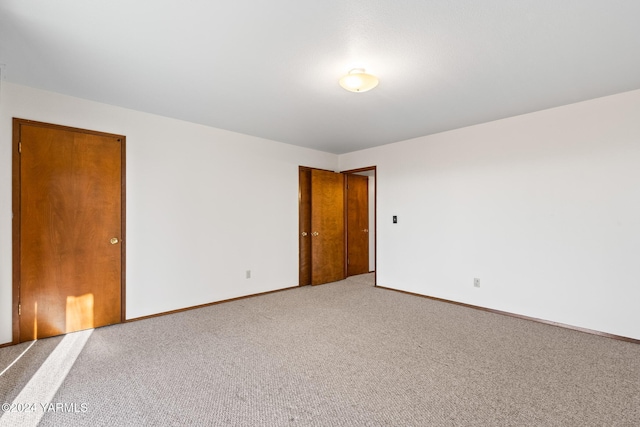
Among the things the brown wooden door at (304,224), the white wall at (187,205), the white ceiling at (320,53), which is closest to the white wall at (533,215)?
the white ceiling at (320,53)

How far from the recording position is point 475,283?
391 cm

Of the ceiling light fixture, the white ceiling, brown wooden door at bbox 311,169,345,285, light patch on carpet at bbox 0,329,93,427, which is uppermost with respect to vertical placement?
the white ceiling

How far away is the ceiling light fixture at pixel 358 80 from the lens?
8.01 feet

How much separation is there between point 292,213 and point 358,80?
2.90m

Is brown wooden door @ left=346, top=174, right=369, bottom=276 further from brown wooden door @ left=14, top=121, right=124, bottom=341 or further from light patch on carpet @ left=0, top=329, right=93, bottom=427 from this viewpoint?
light patch on carpet @ left=0, top=329, right=93, bottom=427

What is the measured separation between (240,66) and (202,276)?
270 centimetres

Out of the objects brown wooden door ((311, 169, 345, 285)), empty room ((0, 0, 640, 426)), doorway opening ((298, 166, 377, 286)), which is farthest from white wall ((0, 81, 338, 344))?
brown wooden door ((311, 169, 345, 285))

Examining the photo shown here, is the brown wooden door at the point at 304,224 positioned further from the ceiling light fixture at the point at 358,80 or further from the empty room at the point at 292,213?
the ceiling light fixture at the point at 358,80

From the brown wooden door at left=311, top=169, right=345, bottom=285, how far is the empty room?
0.44m

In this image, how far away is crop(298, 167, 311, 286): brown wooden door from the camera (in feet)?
16.8

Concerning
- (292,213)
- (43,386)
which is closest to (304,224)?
(292,213)

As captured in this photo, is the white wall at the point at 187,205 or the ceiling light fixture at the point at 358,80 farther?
the white wall at the point at 187,205

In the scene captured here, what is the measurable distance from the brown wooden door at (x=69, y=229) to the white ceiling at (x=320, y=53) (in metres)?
0.59

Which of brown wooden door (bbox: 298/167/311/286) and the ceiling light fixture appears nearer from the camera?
the ceiling light fixture
